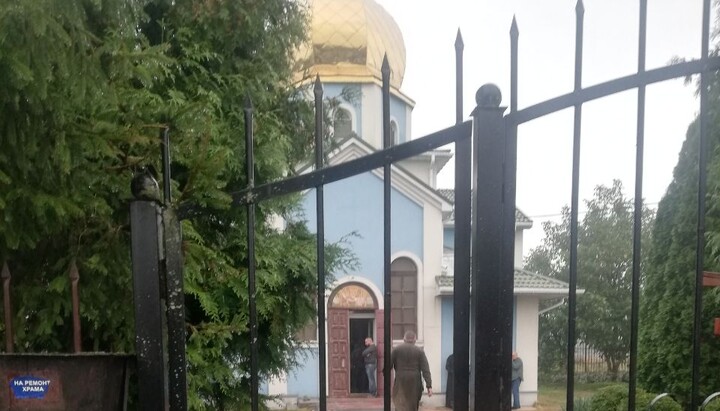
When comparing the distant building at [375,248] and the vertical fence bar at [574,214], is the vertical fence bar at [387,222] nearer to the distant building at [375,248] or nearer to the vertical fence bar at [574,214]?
the vertical fence bar at [574,214]

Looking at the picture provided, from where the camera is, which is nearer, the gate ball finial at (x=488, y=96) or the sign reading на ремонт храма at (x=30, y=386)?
the gate ball finial at (x=488, y=96)

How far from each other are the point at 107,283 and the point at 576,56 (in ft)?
7.78

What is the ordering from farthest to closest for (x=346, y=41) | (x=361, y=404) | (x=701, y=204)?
Result: 1. (x=346, y=41)
2. (x=361, y=404)
3. (x=701, y=204)

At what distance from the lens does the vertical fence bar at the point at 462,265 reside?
70.0 inches

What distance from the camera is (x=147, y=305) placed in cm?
172

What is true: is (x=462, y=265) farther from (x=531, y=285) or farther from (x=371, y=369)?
(x=371, y=369)

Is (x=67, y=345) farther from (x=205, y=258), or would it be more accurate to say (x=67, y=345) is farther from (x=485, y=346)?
(x=485, y=346)

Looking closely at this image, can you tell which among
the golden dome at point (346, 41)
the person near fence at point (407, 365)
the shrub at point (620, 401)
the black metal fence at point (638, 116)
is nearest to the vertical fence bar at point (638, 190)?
the black metal fence at point (638, 116)

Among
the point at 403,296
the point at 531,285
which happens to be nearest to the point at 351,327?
the point at 403,296

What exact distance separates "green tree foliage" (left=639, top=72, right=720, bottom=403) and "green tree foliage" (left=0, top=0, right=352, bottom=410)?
3.78 meters

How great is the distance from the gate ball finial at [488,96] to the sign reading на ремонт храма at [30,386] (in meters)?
1.61

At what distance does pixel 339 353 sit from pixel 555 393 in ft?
15.6

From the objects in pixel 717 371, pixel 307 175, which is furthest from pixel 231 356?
pixel 717 371

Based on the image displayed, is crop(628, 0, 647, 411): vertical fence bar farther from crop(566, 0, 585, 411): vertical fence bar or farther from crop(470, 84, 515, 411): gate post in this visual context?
crop(470, 84, 515, 411): gate post
